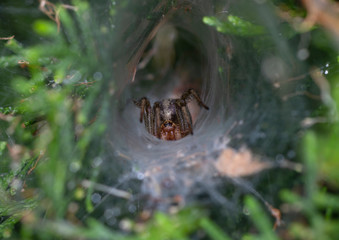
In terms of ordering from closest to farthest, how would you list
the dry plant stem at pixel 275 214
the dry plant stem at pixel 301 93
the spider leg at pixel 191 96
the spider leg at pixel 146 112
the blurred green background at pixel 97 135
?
the blurred green background at pixel 97 135 → the dry plant stem at pixel 275 214 → the dry plant stem at pixel 301 93 → the spider leg at pixel 191 96 → the spider leg at pixel 146 112

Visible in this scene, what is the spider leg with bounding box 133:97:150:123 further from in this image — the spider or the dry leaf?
the dry leaf

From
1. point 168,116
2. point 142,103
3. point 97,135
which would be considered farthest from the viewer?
point 168,116

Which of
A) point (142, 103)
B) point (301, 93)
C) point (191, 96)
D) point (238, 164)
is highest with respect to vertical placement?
point (301, 93)

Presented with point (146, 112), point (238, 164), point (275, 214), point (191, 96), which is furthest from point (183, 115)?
point (275, 214)

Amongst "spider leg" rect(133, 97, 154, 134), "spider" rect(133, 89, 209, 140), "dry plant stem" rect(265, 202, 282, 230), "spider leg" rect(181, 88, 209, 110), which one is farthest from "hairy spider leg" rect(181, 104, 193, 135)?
"dry plant stem" rect(265, 202, 282, 230)

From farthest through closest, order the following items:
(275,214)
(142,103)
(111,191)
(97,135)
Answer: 1. (142,103)
2. (111,191)
3. (97,135)
4. (275,214)

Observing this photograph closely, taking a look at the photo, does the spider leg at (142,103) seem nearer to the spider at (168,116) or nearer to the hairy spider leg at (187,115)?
the spider at (168,116)

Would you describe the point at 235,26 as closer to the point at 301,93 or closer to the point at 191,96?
the point at 301,93

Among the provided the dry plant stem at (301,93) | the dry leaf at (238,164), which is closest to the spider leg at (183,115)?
the dry leaf at (238,164)
